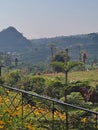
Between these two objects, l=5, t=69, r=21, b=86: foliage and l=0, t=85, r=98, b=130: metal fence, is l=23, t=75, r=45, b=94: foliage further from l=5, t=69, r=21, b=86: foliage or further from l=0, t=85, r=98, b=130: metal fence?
l=0, t=85, r=98, b=130: metal fence

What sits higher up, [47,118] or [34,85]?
[47,118]

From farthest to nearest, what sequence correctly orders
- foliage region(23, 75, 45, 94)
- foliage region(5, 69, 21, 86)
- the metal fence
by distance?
1. foliage region(5, 69, 21, 86)
2. foliage region(23, 75, 45, 94)
3. the metal fence

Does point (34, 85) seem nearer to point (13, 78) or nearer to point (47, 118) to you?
point (13, 78)

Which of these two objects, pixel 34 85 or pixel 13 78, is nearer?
pixel 34 85

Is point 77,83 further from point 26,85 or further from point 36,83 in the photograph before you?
point 26,85

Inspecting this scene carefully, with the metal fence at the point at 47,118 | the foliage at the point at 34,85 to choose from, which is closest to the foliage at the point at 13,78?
the foliage at the point at 34,85

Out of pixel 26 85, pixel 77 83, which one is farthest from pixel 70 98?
pixel 26 85

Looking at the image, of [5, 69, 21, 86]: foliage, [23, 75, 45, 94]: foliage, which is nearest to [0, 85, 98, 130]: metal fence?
[23, 75, 45, 94]: foliage

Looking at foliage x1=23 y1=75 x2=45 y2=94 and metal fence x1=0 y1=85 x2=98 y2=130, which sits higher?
metal fence x1=0 y1=85 x2=98 y2=130

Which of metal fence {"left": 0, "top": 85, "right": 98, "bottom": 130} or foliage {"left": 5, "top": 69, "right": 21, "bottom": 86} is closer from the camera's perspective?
metal fence {"left": 0, "top": 85, "right": 98, "bottom": 130}

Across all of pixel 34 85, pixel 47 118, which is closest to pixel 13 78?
pixel 34 85

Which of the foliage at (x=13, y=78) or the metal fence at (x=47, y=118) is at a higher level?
the metal fence at (x=47, y=118)

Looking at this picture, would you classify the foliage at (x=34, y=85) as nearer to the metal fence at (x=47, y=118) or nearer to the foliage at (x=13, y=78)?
the foliage at (x=13, y=78)

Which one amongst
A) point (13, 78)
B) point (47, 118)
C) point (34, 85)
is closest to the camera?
point (47, 118)
